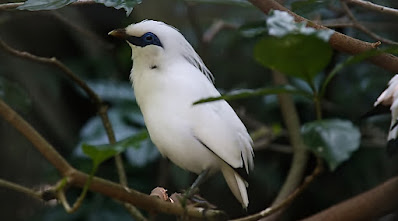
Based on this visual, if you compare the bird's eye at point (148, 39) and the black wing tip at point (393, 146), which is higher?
the bird's eye at point (148, 39)

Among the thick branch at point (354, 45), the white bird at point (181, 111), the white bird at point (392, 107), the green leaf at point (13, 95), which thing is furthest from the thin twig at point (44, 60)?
the white bird at point (392, 107)

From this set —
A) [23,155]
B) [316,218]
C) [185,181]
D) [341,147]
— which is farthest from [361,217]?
[23,155]

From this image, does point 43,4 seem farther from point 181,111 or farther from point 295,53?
point 295,53

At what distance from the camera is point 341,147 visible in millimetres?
784

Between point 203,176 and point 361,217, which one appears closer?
point 361,217

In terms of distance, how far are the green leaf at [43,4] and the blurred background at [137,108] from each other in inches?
25.1

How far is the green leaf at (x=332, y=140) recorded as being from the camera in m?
A: 0.78

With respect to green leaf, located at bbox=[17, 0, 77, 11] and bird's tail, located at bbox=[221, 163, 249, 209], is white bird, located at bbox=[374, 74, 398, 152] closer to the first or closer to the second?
bird's tail, located at bbox=[221, 163, 249, 209]

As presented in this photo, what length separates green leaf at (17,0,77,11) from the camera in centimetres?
109

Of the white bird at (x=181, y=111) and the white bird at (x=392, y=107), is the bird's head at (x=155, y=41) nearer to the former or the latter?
the white bird at (x=181, y=111)

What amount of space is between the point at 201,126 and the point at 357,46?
303 mm

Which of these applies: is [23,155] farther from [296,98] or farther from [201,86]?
[201,86]

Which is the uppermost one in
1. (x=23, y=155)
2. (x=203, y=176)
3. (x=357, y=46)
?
(x=357, y=46)

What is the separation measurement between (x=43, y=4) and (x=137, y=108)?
35.9 inches
